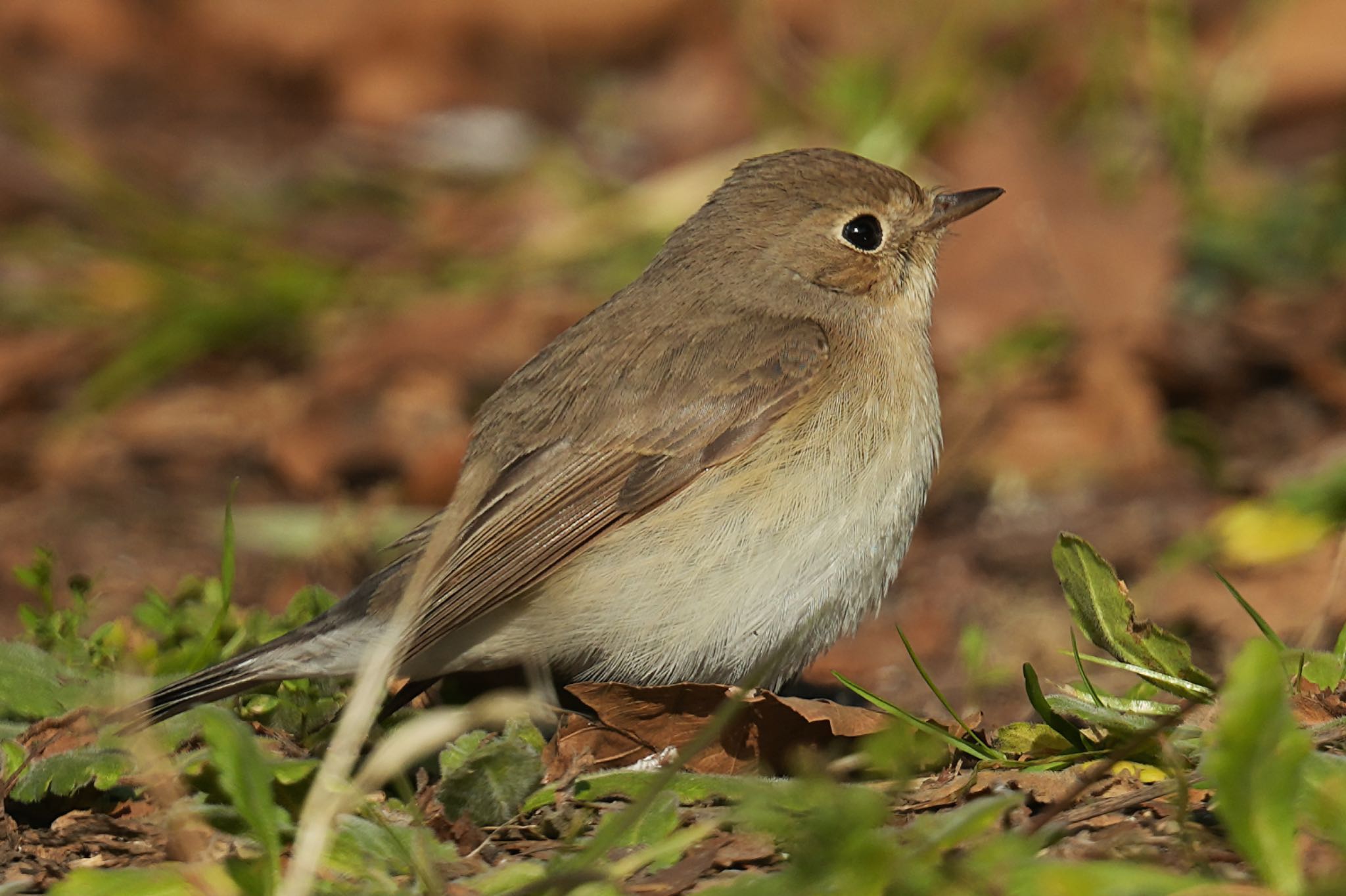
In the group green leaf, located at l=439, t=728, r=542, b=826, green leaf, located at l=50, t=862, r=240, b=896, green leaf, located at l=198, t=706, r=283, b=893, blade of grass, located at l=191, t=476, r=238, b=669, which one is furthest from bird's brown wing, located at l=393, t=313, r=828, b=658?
green leaf, located at l=50, t=862, r=240, b=896

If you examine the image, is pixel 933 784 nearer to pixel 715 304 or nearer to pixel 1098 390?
pixel 715 304

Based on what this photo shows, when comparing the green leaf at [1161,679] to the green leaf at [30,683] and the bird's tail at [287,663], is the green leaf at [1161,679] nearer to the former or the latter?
the bird's tail at [287,663]

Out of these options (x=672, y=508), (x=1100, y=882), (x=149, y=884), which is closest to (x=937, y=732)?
(x=1100, y=882)

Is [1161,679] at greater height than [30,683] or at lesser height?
greater

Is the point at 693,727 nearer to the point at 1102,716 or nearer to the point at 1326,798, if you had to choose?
the point at 1102,716

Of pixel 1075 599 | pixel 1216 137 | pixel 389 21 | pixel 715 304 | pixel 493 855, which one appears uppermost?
pixel 389 21

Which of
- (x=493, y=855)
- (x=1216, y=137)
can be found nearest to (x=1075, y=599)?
(x=493, y=855)
